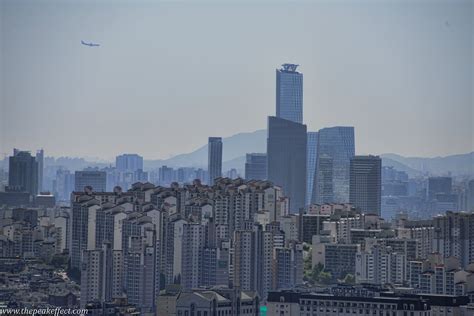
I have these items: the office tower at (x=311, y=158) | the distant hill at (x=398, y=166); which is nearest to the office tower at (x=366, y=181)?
the distant hill at (x=398, y=166)

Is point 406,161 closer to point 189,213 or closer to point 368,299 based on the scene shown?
point 189,213

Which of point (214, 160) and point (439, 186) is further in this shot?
point (214, 160)

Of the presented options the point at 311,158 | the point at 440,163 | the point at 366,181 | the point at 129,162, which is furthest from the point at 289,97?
the point at 440,163

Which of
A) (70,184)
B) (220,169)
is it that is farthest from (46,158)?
(220,169)

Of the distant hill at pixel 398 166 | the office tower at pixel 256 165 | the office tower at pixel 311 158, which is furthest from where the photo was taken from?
the office tower at pixel 311 158

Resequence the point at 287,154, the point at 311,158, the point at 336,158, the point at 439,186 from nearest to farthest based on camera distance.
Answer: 1. the point at 439,186
2. the point at 287,154
3. the point at 311,158
4. the point at 336,158

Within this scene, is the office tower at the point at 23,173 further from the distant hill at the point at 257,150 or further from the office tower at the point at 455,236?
the office tower at the point at 455,236

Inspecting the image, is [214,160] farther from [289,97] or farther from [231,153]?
[289,97]
